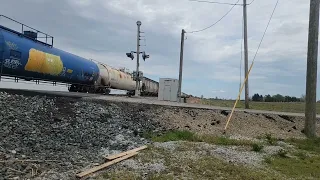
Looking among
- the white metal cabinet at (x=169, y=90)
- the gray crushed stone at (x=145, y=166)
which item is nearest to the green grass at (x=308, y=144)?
the gray crushed stone at (x=145, y=166)

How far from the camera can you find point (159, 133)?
535 inches

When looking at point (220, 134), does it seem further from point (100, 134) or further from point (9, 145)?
point (9, 145)

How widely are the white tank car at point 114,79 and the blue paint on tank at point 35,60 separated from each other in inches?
191

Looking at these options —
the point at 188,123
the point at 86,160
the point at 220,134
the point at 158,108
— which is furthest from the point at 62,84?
the point at 86,160

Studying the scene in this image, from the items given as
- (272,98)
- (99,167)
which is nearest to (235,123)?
(99,167)

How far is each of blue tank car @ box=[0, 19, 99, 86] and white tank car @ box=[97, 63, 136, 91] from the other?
4.92 metres

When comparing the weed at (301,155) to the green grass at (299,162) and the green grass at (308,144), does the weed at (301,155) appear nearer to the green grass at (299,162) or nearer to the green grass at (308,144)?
the green grass at (299,162)

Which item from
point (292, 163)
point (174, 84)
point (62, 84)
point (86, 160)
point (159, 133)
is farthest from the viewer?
point (174, 84)

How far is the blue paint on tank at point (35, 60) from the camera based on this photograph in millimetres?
15828

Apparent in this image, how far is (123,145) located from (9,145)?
350cm

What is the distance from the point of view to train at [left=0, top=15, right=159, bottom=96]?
629 inches

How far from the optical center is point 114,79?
3061 centimetres

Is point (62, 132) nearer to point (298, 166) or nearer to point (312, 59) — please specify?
point (298, 166)

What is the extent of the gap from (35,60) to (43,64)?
0.73 m
